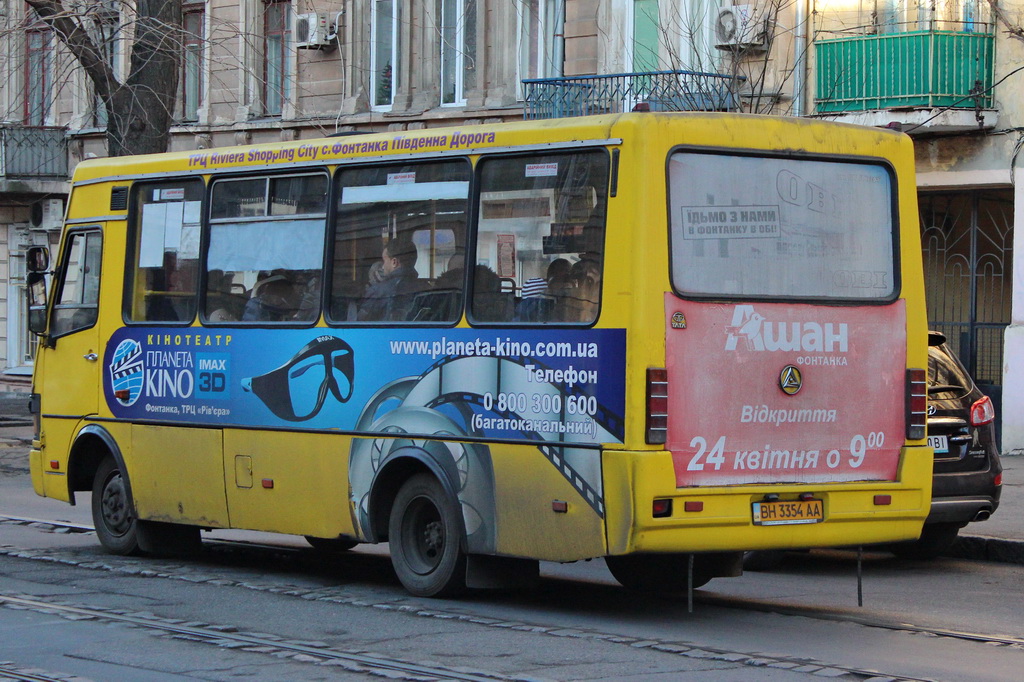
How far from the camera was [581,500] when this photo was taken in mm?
8867

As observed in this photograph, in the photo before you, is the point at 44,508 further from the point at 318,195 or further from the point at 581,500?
the point at 581,500

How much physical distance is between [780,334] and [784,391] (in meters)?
0.31

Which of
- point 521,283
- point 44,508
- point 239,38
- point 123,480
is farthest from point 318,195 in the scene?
point 239,38

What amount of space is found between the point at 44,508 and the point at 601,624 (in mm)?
9009

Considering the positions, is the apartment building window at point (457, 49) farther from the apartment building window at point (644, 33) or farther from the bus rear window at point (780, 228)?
the bus rear window at point (780, 228)

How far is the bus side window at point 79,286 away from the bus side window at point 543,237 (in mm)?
4084

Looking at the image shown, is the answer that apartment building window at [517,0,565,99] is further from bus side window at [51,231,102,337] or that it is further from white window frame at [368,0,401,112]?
bus side window at [51,231,102,337]

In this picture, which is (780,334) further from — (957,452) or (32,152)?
(32,152)

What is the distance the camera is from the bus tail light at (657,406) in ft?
28.3

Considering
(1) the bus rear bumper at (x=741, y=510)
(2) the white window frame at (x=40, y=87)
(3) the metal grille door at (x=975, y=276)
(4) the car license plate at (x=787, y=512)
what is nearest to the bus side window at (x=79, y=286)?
(1) the bus rear bumper at (x=741, y=510)

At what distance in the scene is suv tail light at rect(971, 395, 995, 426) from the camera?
12008 mm

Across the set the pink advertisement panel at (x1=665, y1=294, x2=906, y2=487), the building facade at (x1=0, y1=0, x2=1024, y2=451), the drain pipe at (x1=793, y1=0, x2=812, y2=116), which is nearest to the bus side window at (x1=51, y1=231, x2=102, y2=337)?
the pink advertisement panel at (x1=665, y1=294, x2=906, y2=487)

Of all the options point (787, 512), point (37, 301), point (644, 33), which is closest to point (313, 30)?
point (644, 33)

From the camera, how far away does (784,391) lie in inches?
357
